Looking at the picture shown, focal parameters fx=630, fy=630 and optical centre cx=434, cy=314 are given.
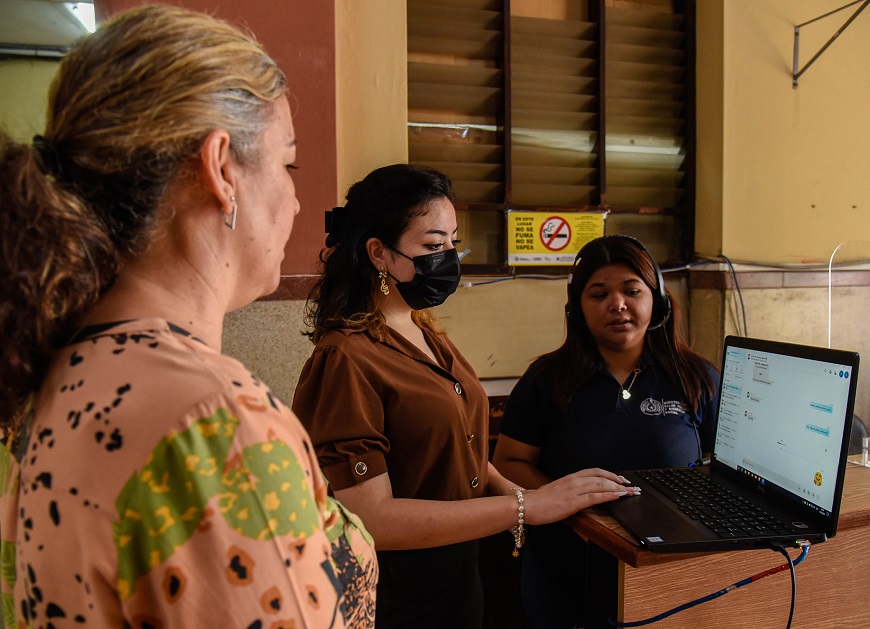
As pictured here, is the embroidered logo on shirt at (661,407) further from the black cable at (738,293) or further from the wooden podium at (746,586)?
the black cable at (738,293)

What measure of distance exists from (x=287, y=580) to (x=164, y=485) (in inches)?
4.9

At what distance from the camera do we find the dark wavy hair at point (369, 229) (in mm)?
1472

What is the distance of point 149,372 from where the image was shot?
1.72 feet

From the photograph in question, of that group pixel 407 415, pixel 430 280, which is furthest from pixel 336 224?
pixel 407 415

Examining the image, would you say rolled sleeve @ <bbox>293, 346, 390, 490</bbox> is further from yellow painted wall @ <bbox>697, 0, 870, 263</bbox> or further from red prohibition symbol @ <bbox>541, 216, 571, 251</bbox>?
yellow painted wall @ <bbox>697, 0, 870, 263</bbox>

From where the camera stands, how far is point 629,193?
3.17m

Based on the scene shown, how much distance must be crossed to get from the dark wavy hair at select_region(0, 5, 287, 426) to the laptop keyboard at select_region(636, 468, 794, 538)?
1.05 m

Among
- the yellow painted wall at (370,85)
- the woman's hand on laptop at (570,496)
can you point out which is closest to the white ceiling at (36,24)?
the yellow painted wall at (370,85)

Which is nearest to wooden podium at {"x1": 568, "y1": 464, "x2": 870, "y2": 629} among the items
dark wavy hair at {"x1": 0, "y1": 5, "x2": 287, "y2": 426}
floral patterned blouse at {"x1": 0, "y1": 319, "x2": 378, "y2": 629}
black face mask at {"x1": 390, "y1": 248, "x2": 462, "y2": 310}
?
black face mask at {"x1": 390, "y1": 248, "x2": 462, "y2": 310}

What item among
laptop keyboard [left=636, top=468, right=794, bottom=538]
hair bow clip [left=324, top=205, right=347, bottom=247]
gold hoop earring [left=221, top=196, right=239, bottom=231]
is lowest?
laptop keyboard [left=636, top=468, right=794, bottom=538]

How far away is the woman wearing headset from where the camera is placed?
168 cm

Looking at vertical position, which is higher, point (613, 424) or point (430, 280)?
point (430, 280)

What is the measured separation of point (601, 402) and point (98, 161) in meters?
1.44

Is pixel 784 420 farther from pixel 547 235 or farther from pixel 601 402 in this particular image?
pixel 547 235
